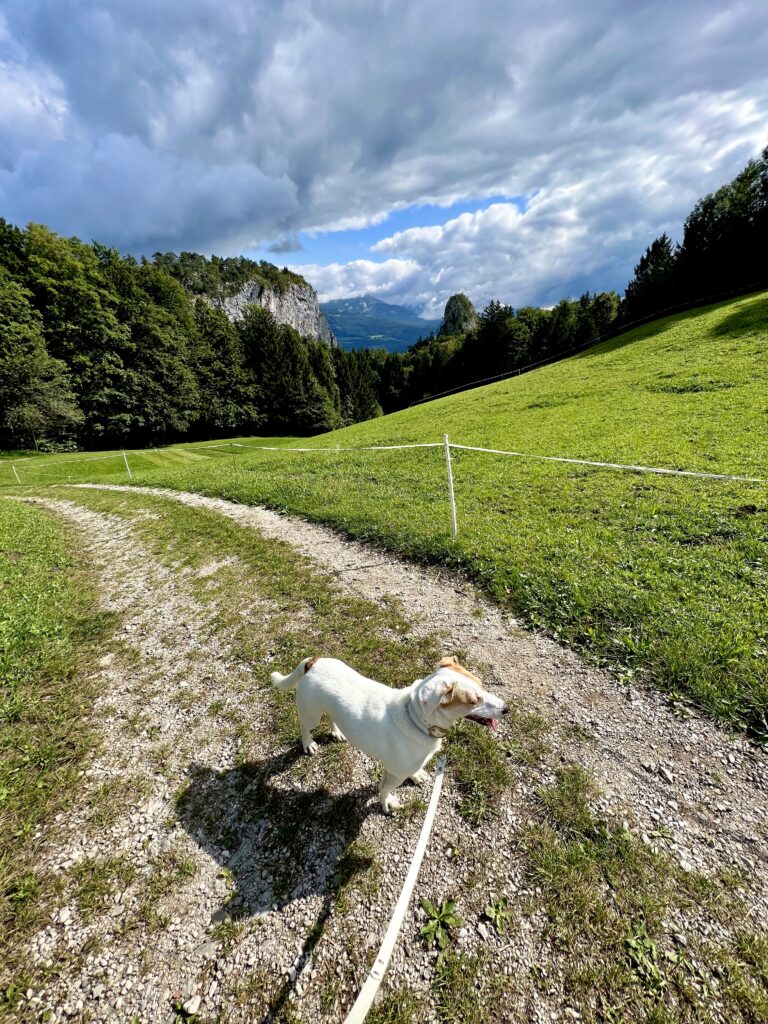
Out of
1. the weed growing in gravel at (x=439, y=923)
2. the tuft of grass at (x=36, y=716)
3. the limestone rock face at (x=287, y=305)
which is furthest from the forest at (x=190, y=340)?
the weed growing in gravel at (x=439, y=923)

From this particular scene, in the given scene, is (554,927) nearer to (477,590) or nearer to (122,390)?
(477,590)

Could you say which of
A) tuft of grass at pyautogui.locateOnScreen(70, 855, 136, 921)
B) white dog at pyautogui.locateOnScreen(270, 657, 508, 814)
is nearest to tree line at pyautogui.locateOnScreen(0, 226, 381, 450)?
tuft of grass at pyautogui.locateOnScreen(70, 855, 136, 921)

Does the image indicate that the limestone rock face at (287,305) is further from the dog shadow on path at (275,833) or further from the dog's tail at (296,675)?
the dog shadow on path at (275,833)

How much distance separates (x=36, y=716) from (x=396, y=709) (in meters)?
4.66

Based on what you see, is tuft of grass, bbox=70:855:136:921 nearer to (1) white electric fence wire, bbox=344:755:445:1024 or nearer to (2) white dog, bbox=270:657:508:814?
(2) white dog, bbox=270:657:508:814

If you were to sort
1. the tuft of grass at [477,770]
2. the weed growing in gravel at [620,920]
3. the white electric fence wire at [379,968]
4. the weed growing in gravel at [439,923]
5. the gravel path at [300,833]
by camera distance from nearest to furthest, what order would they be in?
the white electric fence wire at [379,968], the weed growing in gravel at [620,920], the gravel path at [300,833], the weed growing in gravel at [439,923], the tuft of grass at [477,770]

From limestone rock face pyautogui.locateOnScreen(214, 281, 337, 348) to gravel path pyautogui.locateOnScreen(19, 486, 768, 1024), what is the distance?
9238cm

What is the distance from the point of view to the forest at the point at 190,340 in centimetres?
3419

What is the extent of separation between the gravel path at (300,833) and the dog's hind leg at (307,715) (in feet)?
0.79

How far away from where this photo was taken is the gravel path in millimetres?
2490

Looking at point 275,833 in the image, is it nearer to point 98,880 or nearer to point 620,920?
point 98,880

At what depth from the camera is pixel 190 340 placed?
54406mm

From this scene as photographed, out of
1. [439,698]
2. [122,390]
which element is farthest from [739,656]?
[122,390]

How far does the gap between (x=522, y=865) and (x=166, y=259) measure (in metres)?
111
